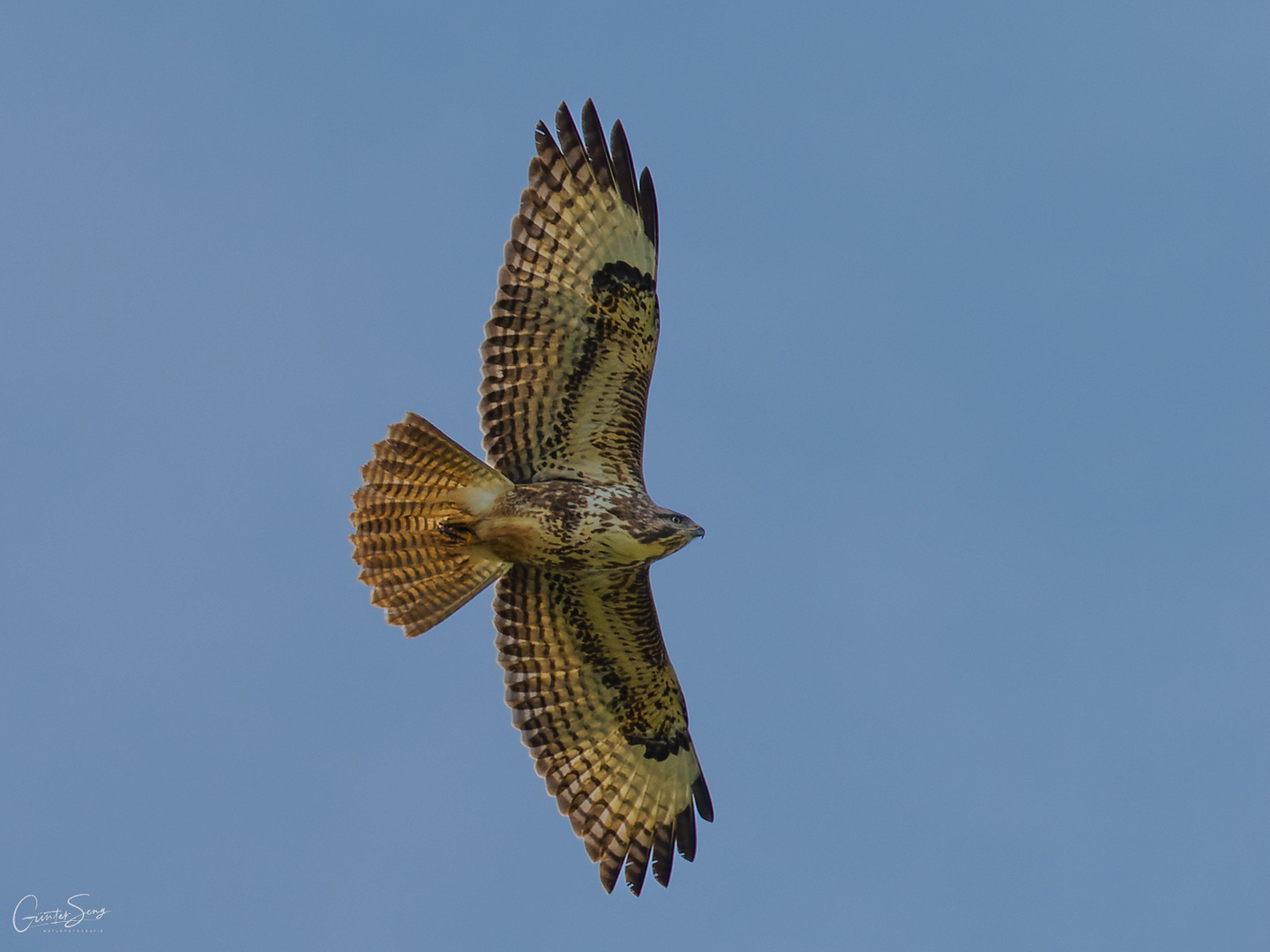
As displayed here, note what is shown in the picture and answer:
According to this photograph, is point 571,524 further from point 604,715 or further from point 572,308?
point 604,715

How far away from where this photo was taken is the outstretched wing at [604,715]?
1107 centimetres

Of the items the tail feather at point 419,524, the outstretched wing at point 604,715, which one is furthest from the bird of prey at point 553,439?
the outstretched wing at point 604,715

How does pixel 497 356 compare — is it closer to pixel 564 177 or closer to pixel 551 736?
pixel 564 177

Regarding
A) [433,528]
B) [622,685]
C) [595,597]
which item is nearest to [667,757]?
[622,685]

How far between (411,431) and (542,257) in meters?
1.34

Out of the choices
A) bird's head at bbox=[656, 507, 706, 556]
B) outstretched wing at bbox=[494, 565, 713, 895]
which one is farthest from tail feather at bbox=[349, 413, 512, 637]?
bird's head at bbox=[656, 507, 706, 556]

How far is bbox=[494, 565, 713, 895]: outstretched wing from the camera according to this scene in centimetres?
1107

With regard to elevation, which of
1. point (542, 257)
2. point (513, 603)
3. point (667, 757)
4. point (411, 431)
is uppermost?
point (542, 257)

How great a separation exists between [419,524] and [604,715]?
1934 millimetres

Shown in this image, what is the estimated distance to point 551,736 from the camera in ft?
37.3

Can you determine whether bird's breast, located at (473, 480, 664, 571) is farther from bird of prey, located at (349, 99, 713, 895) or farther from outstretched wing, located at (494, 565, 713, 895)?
outstretched wing, located at (494, 565, 713, 895)

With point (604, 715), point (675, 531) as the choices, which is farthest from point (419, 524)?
point (604, 715)

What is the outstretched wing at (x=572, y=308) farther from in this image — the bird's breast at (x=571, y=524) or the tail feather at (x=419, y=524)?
the tail feather at (x=419, y=524)

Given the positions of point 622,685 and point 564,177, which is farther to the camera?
point 622,685
